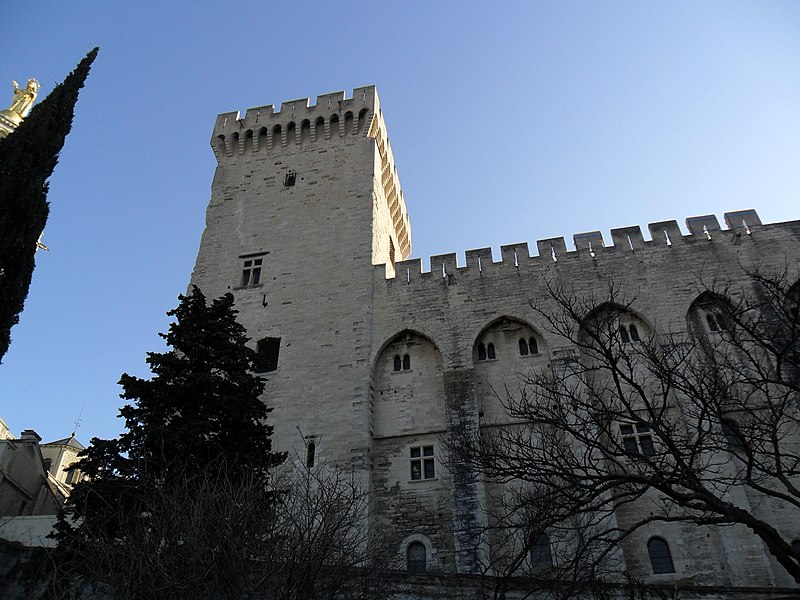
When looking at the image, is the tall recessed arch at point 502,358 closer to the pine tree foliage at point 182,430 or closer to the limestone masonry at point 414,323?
the limestone masonry at point 414,323

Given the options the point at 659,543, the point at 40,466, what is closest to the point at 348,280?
the point at 659,543

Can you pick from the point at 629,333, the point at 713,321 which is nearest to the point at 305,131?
the point at 629,333

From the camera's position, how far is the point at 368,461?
15.8 m

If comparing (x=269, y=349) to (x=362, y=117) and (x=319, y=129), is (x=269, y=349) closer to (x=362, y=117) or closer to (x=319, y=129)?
(x=319, y=129)

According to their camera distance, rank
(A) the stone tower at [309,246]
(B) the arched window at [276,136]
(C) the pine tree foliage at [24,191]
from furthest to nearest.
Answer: (B) the arched window at [276,136] < (A) the stone tower at [309,246] < (C) the pine tree foliage at [24,191]

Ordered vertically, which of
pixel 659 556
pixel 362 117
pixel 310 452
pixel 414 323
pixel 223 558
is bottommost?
pixel 223 558

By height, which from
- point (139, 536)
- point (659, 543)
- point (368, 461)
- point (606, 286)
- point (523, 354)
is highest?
point (606, 286)

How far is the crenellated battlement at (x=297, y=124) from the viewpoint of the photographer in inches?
923

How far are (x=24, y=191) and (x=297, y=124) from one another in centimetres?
1333

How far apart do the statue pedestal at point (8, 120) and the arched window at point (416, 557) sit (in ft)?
94.7

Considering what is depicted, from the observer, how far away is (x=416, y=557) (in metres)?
14.5

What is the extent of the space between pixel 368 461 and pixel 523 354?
190 inches

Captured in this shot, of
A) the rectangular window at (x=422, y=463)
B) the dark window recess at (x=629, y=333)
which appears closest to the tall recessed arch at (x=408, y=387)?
the rectangular window at (x=422, y=463)

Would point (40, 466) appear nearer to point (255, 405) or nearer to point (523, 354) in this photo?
point (255, 405)
